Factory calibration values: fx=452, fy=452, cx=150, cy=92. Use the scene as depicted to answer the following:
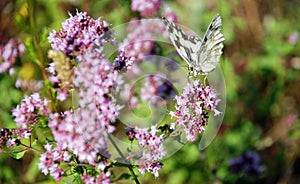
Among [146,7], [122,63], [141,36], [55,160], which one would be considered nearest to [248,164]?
[141,36]

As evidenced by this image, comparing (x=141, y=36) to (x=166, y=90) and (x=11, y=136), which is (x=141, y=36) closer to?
(x=166, y=90)

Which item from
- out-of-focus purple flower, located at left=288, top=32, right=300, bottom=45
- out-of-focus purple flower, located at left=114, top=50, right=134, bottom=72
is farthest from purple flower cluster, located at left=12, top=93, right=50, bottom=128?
out-of-focus purple flower, located at left=288, top=32, right=300, bottom=45

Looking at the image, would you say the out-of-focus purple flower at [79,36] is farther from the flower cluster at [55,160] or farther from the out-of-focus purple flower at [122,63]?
the flower cluster at [55,160]

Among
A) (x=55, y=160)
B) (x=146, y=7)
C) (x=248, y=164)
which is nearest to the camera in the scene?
(x=55, y=160)

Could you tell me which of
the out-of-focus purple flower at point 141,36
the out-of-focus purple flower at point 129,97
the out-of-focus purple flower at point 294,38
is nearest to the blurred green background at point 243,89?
the out-of-focus purple flower at point 294,38

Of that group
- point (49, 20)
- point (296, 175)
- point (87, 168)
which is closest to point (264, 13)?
point (296, 175)

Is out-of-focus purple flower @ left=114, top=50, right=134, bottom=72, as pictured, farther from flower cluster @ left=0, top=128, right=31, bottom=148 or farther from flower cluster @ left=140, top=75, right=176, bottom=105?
flower cluster @ left=140, top=75, right=176, bottom=105

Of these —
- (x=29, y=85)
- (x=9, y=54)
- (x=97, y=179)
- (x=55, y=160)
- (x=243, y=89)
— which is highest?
(x=243, y=89)
